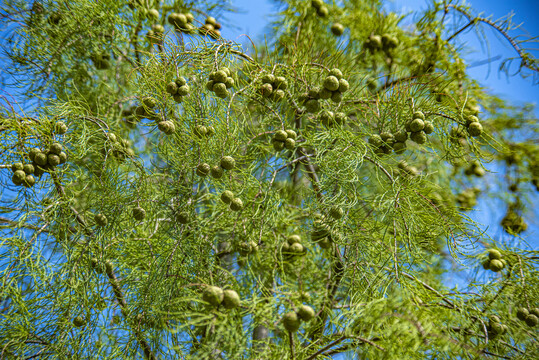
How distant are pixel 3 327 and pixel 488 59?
1.57m

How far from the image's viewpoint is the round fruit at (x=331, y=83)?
2.78ft

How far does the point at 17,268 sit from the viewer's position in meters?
0.96

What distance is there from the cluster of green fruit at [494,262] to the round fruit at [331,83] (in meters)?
0.55

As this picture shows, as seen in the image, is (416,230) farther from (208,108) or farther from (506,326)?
(208,108)

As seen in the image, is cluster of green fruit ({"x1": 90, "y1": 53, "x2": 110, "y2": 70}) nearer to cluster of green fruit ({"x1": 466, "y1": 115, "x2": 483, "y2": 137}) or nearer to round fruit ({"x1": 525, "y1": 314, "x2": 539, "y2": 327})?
cluster of green fruit ({"x1": 466, "y1": 115, "x2": 483, "y2": 137})

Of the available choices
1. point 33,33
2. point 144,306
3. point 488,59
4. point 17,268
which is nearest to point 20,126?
point 17,268

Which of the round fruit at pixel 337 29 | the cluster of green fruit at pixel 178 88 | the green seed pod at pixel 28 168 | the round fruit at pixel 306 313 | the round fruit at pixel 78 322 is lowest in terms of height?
the round fruit at pixel 306 313

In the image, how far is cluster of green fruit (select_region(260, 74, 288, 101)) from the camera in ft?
2.90

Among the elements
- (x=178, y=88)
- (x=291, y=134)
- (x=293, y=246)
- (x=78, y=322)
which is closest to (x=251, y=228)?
(x=293, y=246)

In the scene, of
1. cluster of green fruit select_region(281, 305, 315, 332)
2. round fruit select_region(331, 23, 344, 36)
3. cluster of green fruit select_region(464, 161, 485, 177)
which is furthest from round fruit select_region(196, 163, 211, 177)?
cluster of green fruit select_region(464, 161, 485, 177)

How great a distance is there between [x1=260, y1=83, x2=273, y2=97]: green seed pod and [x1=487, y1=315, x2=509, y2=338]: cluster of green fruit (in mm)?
653

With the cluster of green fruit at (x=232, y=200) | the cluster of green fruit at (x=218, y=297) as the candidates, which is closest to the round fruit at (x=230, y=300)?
the cluster of green fruit at (x=218, y=297)

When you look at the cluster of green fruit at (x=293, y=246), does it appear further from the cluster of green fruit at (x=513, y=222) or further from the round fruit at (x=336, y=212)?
the cluster of green fruit at (x=513, y=222)

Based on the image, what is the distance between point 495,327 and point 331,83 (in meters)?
0.59
